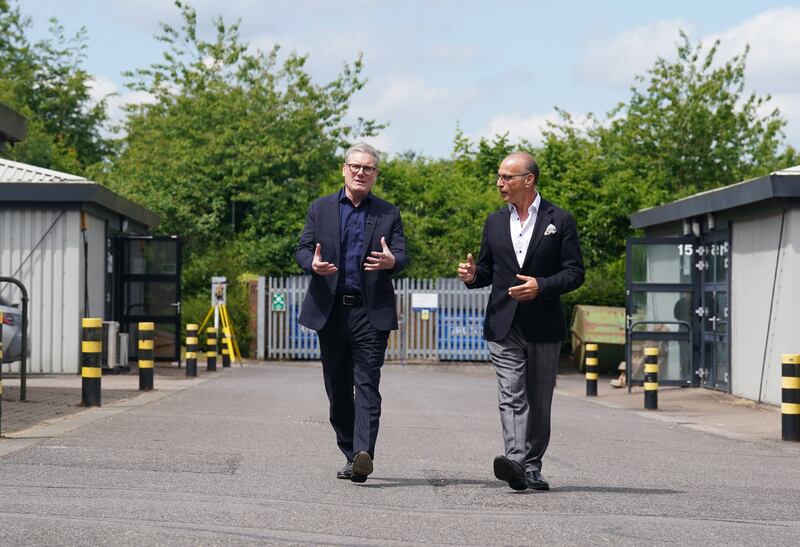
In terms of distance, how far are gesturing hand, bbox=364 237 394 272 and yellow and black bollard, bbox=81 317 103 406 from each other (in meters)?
7.08

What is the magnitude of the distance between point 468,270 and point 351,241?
73cm

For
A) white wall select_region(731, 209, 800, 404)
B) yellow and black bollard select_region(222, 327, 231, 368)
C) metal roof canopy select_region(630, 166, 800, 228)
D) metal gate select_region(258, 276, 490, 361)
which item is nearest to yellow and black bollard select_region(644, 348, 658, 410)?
white wall select_region(731, 209, 800, 404)

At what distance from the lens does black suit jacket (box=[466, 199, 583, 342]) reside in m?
7.88

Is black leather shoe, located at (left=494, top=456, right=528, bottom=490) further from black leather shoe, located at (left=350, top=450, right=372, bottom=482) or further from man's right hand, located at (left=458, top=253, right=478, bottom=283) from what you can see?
man's right hand, located at (left=458, top=253, right=478, bottom=283)

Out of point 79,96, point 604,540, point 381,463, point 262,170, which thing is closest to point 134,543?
point 604,540

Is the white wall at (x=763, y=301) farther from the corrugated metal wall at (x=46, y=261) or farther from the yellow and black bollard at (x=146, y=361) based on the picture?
the corrugated metal wall at (x=46, y=261)

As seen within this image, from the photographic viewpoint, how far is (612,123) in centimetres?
5084

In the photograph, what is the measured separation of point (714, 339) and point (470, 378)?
6.83 metres

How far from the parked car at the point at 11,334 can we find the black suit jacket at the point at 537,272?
31.3 ft

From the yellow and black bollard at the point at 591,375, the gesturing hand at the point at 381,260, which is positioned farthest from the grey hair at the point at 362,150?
the yellow and black bollard at the point at 591,375

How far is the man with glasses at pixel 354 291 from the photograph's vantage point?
794 centimetres

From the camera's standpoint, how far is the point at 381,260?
7777mm

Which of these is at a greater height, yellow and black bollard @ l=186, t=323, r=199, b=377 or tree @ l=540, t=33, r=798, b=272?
tree @ l=540, t=33, r=798, b=272

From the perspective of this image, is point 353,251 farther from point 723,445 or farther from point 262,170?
point 262,170
